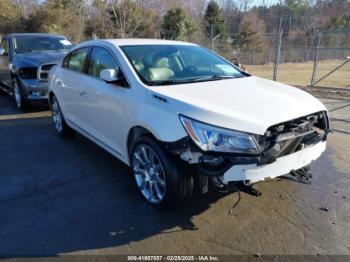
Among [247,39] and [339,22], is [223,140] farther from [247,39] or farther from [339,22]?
[339,22]

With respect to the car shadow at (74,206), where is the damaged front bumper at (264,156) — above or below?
above

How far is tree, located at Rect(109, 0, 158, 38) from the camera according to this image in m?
25.5

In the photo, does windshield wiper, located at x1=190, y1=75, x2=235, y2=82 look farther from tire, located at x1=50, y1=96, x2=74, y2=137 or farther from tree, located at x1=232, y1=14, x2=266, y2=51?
tree, located at x1=232, y1=14, x2=266, y2=51

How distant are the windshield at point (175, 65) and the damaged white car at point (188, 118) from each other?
0.04 feet

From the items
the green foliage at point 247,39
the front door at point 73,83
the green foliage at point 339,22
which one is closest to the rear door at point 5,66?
the front door at point 73,83

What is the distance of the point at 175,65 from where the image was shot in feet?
14.2

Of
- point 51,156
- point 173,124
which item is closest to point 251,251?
point 173,124

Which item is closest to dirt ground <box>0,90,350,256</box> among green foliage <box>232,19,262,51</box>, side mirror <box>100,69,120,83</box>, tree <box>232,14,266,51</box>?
side mirror <box>100,69,120,83</box>

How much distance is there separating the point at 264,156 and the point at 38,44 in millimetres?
7873

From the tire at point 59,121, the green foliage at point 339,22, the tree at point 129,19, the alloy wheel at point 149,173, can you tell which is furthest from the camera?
the green foliage at point 339,22

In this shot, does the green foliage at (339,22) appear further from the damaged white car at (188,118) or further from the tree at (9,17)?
the damaged white car at (188,118)

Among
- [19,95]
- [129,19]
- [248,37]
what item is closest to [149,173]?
[19,95]

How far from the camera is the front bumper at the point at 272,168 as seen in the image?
3.00 m

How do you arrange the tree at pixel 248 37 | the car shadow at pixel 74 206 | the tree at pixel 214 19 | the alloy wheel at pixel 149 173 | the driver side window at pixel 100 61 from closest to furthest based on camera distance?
the car shadow at pixel 74 206, the alloy wheel at pixel 149 173, the driver side window at pixel 100 61, the tree at pixel 248 37, the tree at pixel 214 19
